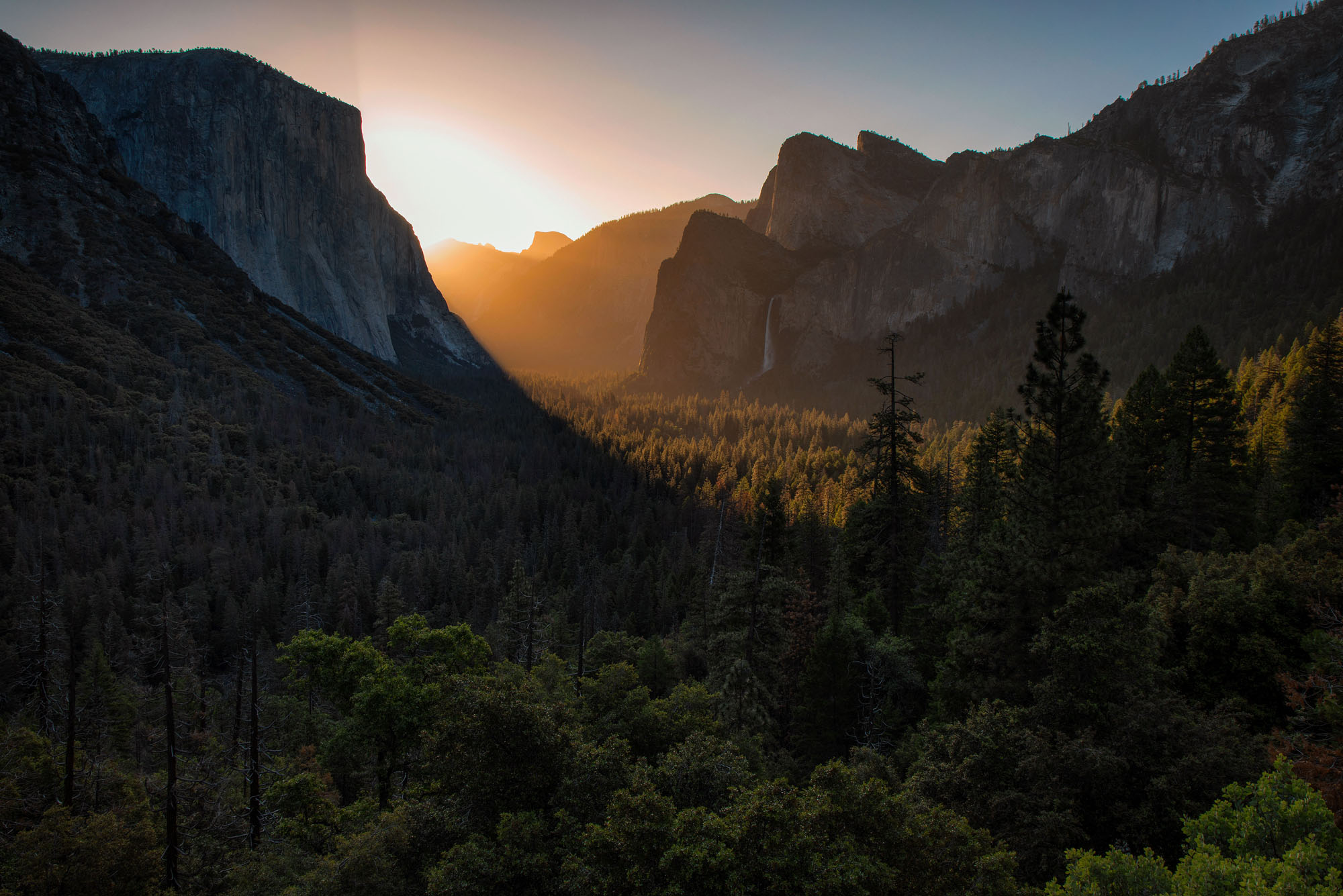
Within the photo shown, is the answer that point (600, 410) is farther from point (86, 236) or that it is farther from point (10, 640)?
point (10, 640)

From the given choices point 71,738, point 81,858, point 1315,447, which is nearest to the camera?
point 81,858

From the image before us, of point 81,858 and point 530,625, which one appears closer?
point 81,858

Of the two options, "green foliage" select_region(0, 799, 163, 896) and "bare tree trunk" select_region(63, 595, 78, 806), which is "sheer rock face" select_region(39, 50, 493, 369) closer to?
"bare tree trunk" select_region(63, 595, 78, 806)

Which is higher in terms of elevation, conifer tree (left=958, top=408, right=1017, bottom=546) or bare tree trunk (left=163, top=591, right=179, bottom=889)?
conifer tree (left=958, top=408, right=1017, bottom=546)

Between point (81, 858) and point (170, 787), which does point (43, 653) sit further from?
point (81, 858)

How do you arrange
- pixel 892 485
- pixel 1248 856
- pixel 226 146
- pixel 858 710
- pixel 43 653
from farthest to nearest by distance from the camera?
pixel 226 146
pixel 892 485
pixel 858 710
pixel 43 653
pixel 1248 856

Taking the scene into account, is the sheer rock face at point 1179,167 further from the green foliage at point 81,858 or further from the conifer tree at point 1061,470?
the green foliage at point 81,858

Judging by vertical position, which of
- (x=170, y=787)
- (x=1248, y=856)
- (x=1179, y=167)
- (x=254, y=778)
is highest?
(x=1179, y=167)

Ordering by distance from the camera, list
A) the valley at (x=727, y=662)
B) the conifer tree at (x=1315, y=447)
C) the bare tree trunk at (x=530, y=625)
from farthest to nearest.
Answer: the bare tree trunk at (x=530, y=625) → the conifer tree at (x=1315, y=447) → the valley at (x=727, y=662)

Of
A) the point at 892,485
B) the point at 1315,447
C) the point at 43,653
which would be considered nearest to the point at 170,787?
the point at 43,653

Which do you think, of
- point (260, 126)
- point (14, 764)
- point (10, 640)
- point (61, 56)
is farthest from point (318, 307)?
point (14, 764)

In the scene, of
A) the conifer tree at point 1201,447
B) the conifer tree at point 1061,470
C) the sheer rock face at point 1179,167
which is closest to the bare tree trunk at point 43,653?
the conifer tree at point 1061,470

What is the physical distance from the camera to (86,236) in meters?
128

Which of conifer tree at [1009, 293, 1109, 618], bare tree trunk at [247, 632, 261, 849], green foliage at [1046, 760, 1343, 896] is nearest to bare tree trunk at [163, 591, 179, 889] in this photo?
bare tree trunk at [247, 632, 261, 849]
